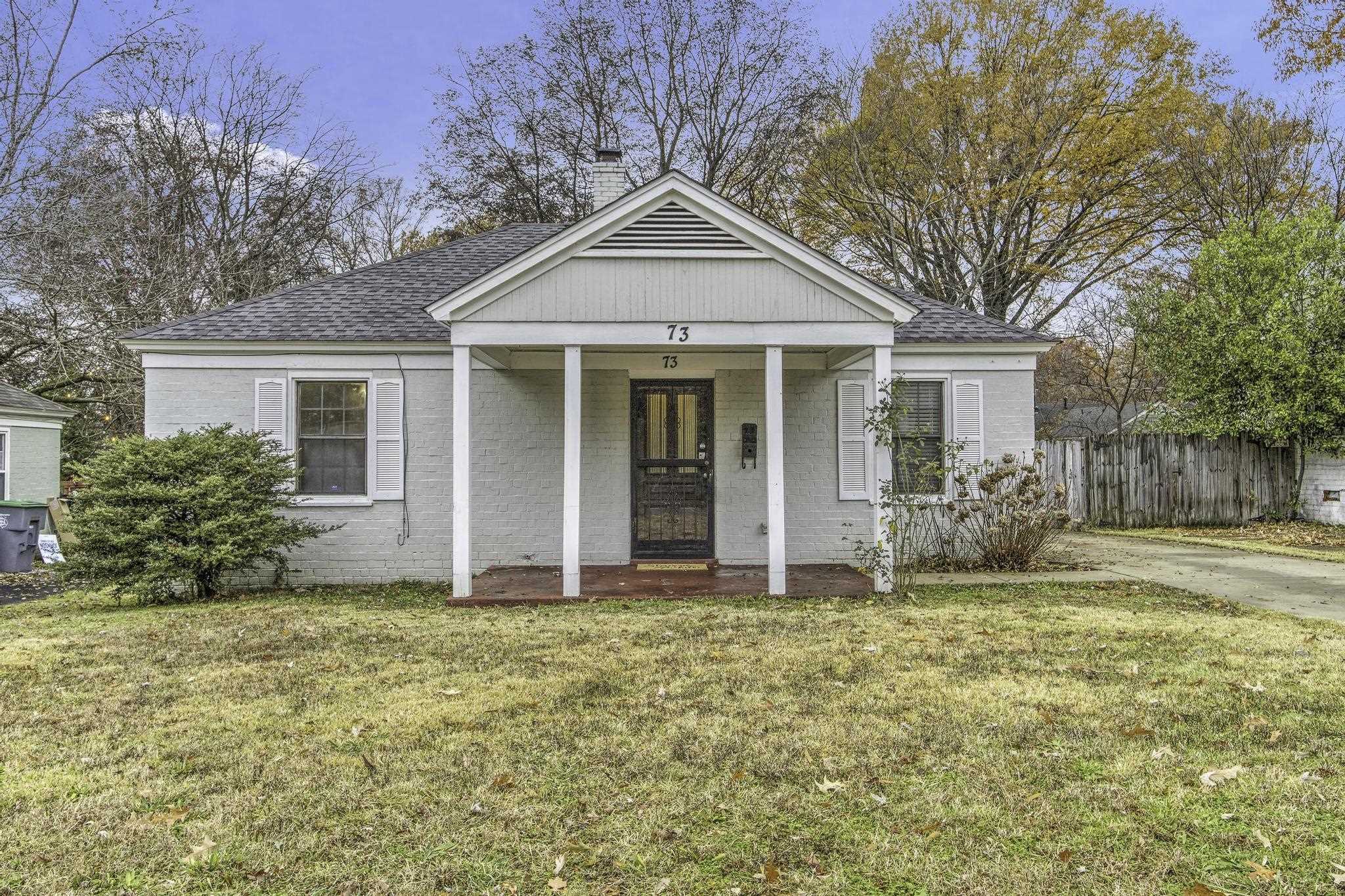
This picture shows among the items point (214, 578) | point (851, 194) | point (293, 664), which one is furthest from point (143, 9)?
point (851, 194)

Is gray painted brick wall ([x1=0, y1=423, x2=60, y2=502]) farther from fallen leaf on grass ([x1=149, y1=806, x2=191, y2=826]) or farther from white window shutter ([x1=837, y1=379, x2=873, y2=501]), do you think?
fallen leaf on grass ([x1=149, y1=806, x2=191, y2=826])

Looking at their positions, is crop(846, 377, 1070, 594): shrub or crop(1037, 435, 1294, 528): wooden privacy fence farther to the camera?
crop(1037, 435, 1294, 528): wooden privacy fence

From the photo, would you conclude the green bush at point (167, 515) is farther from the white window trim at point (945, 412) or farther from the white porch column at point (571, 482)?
the white window trim at point (945, 412)

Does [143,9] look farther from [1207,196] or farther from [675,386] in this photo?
[1207,196]

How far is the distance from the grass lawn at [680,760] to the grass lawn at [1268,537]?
6.32 meters

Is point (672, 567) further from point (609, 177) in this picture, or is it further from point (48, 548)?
point (48, 548)

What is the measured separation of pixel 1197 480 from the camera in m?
15.1

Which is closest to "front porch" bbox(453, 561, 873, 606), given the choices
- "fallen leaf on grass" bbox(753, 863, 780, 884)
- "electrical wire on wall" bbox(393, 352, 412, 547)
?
"electrical wire on wall" bbox(393, 352, 412, 547)

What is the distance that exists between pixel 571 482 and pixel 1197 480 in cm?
1295

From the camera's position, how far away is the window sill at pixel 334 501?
9656 mm

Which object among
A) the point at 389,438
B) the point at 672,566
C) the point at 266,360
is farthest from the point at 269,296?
the point at 672,566

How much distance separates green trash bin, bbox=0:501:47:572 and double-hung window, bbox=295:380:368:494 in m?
5.58

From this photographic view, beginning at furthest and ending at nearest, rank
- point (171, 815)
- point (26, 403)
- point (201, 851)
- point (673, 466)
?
point (26, 403) < point (673, 466) < point (171, 815) < point (201, 851)

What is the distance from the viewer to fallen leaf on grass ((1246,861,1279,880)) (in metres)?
2.71
